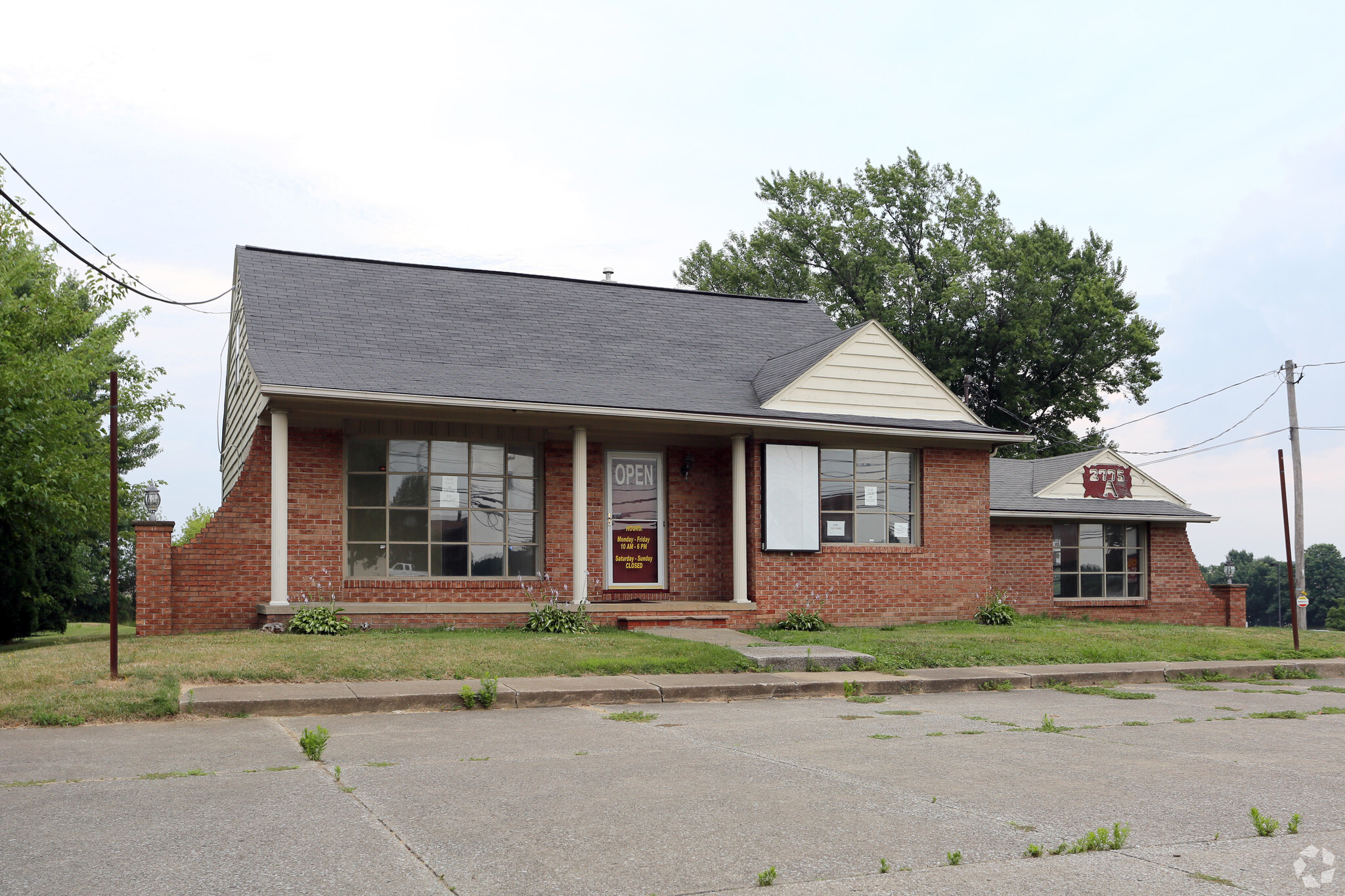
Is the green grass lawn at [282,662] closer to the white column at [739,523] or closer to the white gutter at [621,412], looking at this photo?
the white column at [739,523]

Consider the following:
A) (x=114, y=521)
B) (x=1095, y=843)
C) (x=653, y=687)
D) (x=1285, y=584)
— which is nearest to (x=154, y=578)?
(x=114, y=521)

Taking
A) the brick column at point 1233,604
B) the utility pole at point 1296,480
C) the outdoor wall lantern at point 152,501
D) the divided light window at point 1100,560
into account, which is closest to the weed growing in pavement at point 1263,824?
the outdoor wall lantern at point 152,501

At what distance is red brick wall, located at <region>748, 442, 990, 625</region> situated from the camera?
55.1 feet

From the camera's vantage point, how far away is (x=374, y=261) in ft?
61.4

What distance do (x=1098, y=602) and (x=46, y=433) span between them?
1991 cm

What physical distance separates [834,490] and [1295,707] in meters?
8.17

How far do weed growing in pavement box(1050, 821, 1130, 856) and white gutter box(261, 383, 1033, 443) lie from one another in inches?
428

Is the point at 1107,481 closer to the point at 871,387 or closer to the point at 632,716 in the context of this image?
the point at 871,387

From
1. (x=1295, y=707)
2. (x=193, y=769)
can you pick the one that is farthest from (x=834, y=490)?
(x=193, y=769)

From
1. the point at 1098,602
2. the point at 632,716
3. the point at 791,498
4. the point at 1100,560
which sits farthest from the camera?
the point at 1100,560

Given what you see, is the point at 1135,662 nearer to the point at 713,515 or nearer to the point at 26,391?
the point at 713,515

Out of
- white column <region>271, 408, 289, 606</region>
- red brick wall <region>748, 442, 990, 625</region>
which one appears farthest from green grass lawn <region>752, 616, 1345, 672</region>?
white column <region>271, 408, 289, 606</region>

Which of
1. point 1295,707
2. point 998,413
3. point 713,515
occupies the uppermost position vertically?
point 998,413

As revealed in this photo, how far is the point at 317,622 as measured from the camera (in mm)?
13844
